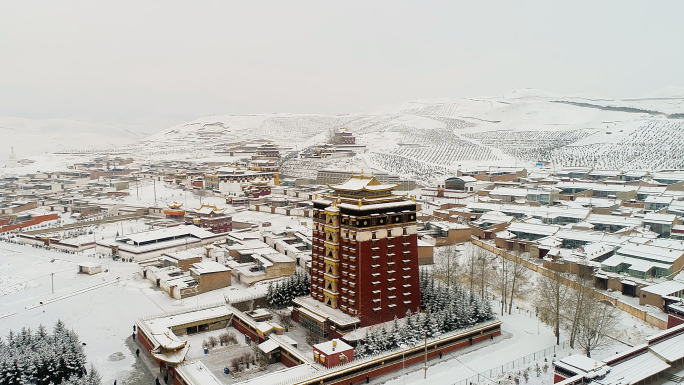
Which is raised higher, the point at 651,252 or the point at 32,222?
the point at 651,252

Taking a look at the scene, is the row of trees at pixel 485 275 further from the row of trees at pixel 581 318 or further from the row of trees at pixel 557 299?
the row of trees at pixel 581 318

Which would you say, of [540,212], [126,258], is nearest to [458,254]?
[540,212]

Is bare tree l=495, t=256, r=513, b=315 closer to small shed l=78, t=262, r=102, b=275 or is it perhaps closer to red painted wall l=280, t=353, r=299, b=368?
red painted wall l=280, t=353, r=299, b=368

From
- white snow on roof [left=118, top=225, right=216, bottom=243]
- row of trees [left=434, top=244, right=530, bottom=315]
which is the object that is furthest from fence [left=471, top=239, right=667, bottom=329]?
white snow on roof [left=118, top=225, right=216, bottom=243]

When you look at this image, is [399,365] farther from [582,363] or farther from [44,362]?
[44,362]

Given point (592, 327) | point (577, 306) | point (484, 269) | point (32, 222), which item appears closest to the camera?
point (592, 327)

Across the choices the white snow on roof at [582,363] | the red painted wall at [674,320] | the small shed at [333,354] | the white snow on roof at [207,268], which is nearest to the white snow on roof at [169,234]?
the white snow on roof at [207,268]

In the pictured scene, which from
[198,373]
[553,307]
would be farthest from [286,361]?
[553,307]
